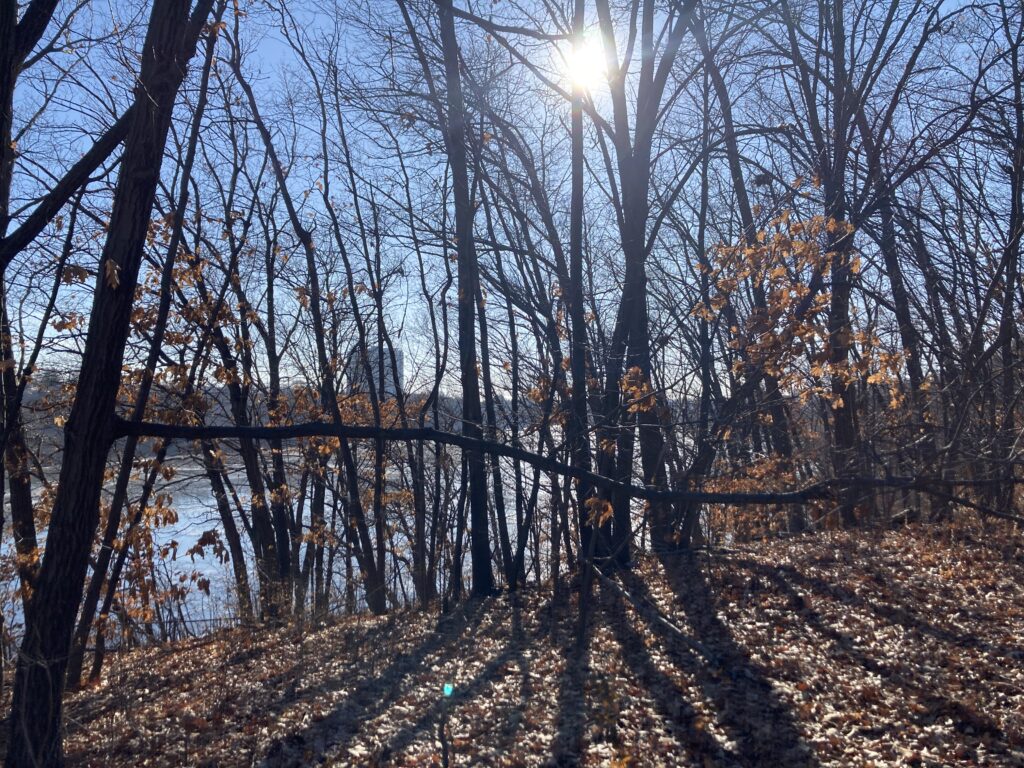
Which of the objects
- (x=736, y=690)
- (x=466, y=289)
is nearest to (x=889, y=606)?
(x=736, y=690)

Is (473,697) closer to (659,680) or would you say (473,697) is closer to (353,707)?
(353,707)

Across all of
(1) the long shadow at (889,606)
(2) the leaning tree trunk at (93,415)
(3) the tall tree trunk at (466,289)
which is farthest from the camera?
(3) the tall tree trunk at (466,289)

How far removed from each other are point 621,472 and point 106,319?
5.64m

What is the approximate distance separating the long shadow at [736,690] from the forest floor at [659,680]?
0.07 feet

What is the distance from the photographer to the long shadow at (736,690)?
212 inches

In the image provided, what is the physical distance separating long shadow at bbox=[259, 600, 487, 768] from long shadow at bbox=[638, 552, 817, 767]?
7.15 ft

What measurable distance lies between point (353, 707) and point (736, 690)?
2.93m

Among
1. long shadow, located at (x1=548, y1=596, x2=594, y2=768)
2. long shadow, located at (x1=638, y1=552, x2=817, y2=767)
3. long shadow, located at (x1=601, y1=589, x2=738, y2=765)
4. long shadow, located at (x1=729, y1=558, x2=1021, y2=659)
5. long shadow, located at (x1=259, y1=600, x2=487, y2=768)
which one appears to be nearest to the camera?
long shadow, located at (x1=638, y1=552, x2=817, y2=767)

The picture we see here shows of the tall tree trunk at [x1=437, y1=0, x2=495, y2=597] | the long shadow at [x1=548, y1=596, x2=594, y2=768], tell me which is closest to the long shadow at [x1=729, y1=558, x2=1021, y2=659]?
the long shadow at [x1=548, y1=596, x2=594, y2=768]

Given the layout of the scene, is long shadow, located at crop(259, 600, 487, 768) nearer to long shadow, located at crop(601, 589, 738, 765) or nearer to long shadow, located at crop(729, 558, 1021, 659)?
long shadow, located at crop(601, 589, 738, 765)

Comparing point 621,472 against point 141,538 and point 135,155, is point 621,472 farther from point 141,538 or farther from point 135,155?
point 135,155

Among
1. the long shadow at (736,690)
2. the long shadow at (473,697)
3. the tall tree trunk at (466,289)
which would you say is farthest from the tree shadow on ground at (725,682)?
the tall tree trunk at (466,289)

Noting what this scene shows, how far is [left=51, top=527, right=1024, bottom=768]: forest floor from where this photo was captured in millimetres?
5609

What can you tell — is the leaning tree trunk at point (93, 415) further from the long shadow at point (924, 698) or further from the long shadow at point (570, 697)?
the long shadow at point (924, 698)
